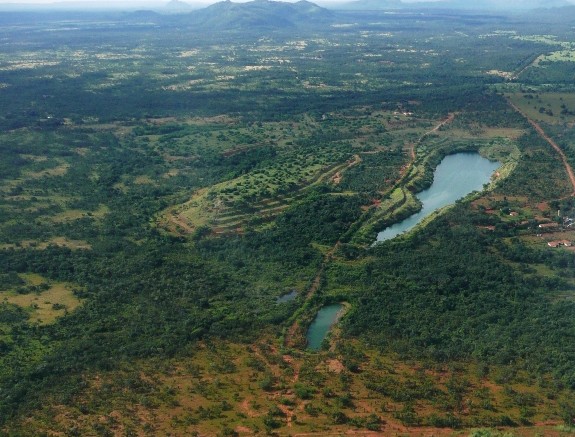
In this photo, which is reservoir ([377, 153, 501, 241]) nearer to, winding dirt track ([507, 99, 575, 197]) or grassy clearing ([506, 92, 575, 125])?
winding dirt track ([507, 99, 575, 197])

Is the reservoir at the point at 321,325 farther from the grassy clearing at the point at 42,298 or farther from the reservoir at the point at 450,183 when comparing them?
the grassy clearing at the point at 42,298

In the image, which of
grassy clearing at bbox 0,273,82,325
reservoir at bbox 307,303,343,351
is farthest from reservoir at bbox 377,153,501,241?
grassy clearing at bbox 0,273,82,325

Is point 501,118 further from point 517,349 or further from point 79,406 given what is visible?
point 79,406

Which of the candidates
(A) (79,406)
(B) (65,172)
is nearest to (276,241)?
Result: (A) (79,406)

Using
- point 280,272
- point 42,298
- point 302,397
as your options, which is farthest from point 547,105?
point 42,298

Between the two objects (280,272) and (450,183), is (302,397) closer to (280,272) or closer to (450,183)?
(280,272)
